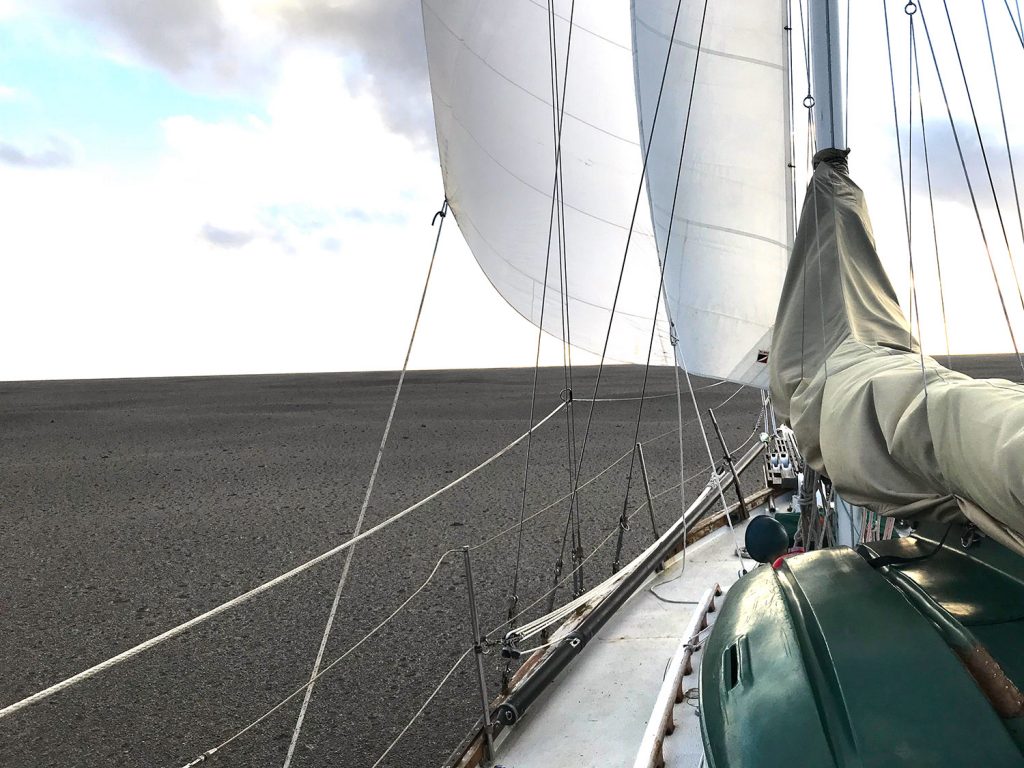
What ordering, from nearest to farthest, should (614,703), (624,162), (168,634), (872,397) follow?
1. (168,634)
2. (872,397)
3. (614,703)
4. (624,162)

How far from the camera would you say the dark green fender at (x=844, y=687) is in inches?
63.7

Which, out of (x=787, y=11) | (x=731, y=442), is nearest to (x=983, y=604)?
(x=787, y=11)

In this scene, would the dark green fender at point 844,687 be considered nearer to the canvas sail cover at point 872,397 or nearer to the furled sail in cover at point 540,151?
the canvas sail cover at point 872,397

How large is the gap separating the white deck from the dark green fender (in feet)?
2.97

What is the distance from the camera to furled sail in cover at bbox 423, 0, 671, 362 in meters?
5.86

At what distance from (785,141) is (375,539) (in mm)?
6748

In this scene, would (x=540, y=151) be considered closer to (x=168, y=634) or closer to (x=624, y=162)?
(x=624, y=162)

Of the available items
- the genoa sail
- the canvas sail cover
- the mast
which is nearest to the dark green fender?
the canvas sail cover

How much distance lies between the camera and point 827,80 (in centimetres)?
387

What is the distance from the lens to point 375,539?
31.8 ft

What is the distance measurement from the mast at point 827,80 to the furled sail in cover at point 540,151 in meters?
→ 2.40

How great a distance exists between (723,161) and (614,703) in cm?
360

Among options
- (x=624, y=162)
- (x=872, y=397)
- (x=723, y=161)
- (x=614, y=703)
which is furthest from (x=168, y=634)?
(x=624, y=162)

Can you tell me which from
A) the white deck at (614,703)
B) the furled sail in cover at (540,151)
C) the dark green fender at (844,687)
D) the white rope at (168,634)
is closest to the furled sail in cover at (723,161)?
the furled sail in cover at (540,151)
